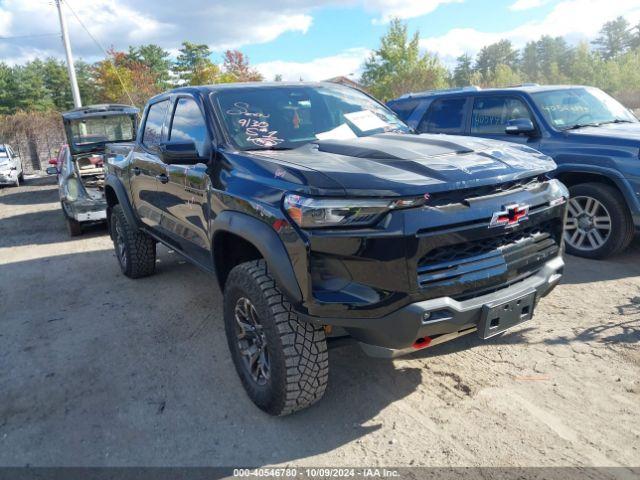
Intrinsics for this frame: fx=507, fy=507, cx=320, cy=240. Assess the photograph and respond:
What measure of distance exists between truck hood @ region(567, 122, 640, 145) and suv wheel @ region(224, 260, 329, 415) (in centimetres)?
411

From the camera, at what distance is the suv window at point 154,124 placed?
4.57 meters

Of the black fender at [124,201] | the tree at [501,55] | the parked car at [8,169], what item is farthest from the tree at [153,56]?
the tree at [501,55]

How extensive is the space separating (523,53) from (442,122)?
11311cm

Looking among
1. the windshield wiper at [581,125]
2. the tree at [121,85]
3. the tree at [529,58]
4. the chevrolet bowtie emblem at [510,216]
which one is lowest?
the chevrolet bowtie emblem at [510,216]

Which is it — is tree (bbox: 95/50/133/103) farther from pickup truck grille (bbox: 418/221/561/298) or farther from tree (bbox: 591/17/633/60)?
tree (bbox: 591/17/633/60)

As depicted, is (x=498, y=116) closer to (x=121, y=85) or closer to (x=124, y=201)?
(x=124, y=201)

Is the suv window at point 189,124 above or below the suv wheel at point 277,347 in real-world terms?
above

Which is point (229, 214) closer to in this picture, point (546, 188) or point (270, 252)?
point (270, 252)

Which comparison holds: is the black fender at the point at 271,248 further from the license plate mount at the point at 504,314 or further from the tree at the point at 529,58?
the tree at the point at 529,58

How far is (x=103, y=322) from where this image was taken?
4.68 m

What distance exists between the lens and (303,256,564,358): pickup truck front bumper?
2.43 meters

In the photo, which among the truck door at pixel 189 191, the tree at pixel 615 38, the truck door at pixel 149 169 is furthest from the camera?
the tree at pixel 615 38

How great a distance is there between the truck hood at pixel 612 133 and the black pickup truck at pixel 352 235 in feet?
8.13

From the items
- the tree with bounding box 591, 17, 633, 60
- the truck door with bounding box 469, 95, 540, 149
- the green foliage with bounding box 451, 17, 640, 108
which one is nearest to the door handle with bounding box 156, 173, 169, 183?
the truck door with bounding box 469, 95, 540, 149
